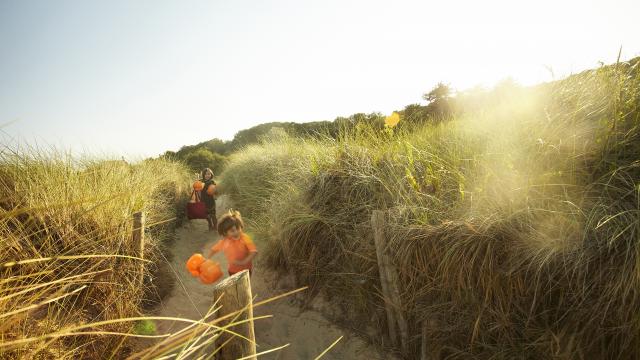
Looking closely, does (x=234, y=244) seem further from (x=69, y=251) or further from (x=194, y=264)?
(x=69, y=251)

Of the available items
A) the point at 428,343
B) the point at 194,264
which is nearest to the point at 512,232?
the point at 428,343

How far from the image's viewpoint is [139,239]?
3982mm

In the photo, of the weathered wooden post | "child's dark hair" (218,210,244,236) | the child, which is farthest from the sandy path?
"child's dark hair" (218,210,244,236)

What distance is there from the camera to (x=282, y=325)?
13.7 ft

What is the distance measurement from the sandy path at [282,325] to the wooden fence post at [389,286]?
0.33 meters

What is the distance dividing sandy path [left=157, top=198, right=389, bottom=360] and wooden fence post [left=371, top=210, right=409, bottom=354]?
0.33 meters

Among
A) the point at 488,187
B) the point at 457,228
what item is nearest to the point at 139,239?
the point at 457,228

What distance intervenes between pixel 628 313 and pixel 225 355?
2593mm

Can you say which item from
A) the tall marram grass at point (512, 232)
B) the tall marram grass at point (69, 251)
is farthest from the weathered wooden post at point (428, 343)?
the tall marram grass at point (69, 251)

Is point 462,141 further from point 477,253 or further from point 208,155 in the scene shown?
point 208,155

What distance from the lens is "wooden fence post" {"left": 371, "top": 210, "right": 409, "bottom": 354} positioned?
10.5 feet

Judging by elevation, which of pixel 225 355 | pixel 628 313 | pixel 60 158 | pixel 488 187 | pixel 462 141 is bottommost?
Answer: pixel 628 313

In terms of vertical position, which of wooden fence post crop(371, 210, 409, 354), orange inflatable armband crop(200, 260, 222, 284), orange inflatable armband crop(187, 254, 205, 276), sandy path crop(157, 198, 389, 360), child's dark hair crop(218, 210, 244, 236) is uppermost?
child's dark hair crop(218, 210, 244, 236)

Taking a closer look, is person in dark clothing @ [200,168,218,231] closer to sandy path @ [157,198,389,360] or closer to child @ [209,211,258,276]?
sandy path @ [157,198,389,360]
